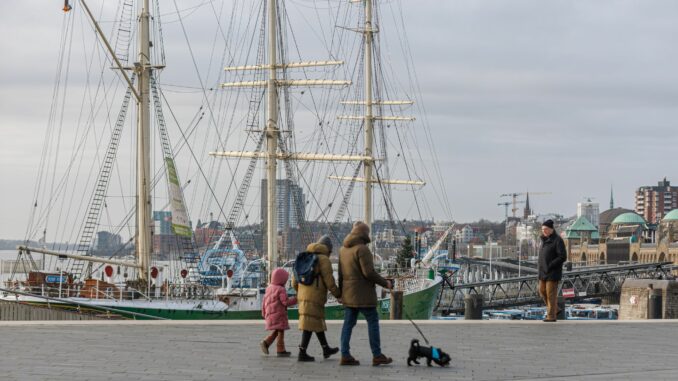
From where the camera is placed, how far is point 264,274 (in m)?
58.7

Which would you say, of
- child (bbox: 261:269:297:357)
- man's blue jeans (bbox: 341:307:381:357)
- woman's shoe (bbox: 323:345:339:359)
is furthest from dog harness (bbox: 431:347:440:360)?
child (bbox: 261:269:297:357)

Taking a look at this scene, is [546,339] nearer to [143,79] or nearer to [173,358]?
[173,358]

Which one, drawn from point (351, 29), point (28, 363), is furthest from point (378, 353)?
point (351, 29)

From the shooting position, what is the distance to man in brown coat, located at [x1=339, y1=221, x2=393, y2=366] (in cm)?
1658

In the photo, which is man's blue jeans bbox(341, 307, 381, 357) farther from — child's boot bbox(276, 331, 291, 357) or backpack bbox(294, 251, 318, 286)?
child's boot bbox(276, 331, 291, 357)

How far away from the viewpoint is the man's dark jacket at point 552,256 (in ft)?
77.6

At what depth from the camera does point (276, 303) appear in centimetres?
1772

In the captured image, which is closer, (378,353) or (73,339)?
(378,353)

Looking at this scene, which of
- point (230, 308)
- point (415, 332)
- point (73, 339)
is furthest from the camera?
point (230, 308)

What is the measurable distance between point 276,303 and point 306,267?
1008 mm

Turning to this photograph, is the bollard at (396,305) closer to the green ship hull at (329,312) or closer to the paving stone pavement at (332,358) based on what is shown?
the green ship hull at (329,312)

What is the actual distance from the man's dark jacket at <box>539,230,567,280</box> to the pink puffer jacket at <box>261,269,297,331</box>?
7632 millimetres

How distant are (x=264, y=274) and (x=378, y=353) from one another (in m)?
42.2

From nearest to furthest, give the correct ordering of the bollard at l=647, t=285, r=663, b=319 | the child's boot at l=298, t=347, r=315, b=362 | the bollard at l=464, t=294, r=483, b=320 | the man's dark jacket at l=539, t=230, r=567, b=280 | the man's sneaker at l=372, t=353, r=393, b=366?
the man's sneaker at l=372, t=353, r=393, b=366 < the child's boot at l=298, t=347, r=315, b=362 < the man's dark jacket at l=539, t=230, r=567, b=280 < the bollard at l=647, t=285, r=663, b=319 < the bollard at l=464, t=294, r=483, b=320
